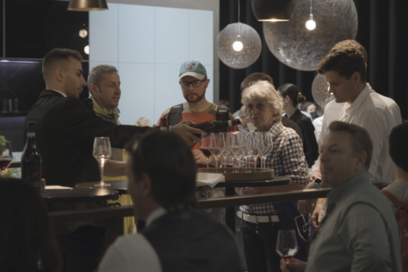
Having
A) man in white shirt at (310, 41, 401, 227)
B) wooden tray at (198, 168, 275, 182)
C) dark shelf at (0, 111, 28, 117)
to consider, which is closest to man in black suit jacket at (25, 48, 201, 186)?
wooden tray at (198, 168, 275, 182)

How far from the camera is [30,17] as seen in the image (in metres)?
7.28

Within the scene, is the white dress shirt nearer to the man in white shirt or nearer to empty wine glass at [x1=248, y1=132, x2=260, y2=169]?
the man in white shirt

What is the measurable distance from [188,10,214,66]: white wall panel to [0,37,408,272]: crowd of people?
4283mm

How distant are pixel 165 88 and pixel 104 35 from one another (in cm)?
124

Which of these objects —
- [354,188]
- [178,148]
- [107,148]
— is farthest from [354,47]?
[178,148]

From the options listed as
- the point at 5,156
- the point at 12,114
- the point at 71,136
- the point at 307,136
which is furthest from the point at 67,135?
the point at 12,114

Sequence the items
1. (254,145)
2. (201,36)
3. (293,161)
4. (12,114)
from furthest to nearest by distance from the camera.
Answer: (201,36)
(12,114)
(293,161)
(254,145)

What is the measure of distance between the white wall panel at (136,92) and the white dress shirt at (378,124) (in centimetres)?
555

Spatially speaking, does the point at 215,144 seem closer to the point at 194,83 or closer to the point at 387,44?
the point at 194,83

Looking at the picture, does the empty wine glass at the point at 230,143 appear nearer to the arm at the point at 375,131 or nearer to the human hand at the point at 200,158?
the human hand at the point at 200,158

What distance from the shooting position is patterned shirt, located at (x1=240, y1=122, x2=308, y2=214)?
2.80 meters

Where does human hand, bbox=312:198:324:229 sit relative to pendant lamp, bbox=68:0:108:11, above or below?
below

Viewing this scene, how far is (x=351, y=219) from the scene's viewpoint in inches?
64.9

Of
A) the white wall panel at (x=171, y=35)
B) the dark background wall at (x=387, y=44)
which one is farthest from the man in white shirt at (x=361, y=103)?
the white wall panel at (x=171, y=35)
